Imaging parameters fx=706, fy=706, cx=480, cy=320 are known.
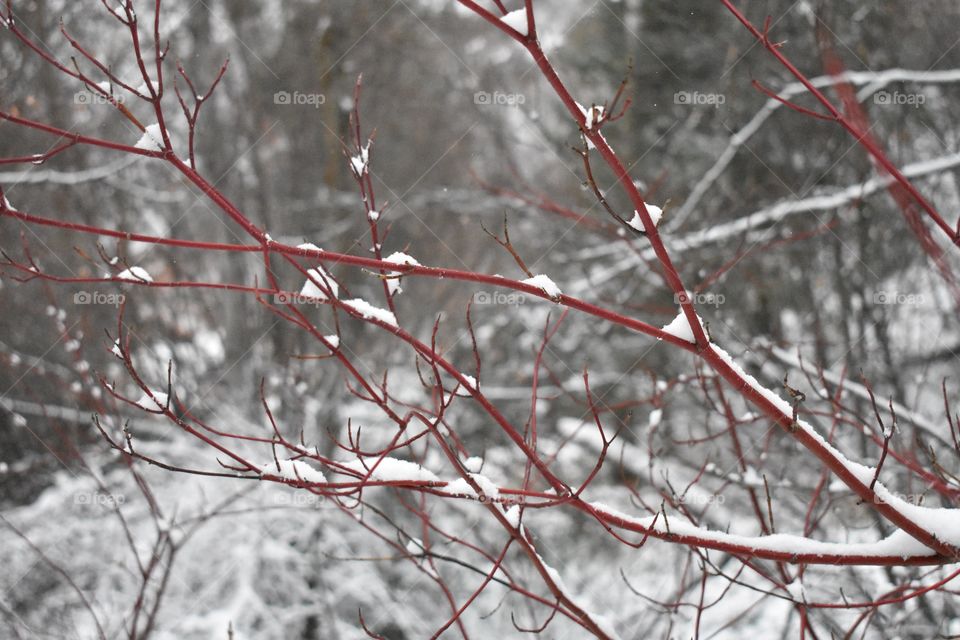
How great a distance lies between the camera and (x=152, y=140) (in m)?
1.38

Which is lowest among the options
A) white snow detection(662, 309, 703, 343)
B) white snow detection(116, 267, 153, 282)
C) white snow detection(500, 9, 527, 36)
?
white snow detection(662, 309, 703, 343)

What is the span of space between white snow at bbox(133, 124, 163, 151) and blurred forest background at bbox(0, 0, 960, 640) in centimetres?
84

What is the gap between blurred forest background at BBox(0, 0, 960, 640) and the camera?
4.14m

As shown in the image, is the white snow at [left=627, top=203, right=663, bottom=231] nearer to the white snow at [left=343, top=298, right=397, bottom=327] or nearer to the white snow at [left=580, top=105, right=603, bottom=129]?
the white snow at [left=580, top=105, right=603, bottom=129]

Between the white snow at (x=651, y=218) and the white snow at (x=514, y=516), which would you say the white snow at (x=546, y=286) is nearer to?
the white snow at (x=651, y=218)

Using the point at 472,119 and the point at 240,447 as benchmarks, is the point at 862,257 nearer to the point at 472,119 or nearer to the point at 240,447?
the point at 240,447

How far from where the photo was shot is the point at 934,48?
552 cm

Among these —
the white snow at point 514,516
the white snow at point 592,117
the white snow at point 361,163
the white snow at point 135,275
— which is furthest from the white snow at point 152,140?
the white snow at point 514,516

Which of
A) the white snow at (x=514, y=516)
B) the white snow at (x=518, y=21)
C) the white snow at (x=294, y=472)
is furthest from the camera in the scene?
the white snow at (x=514, y=516)

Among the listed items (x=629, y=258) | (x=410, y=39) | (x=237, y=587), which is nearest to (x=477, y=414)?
(x=629, y=258)

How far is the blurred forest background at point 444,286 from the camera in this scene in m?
4.14

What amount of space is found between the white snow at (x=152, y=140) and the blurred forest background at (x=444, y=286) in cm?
84

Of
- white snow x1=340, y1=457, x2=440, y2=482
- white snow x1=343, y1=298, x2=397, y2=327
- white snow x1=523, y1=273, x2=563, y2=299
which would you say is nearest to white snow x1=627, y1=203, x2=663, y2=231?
white snow x1=523, y1=273, x2=563, y2=299

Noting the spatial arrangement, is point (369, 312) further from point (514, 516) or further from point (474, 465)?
point (514, 516)
